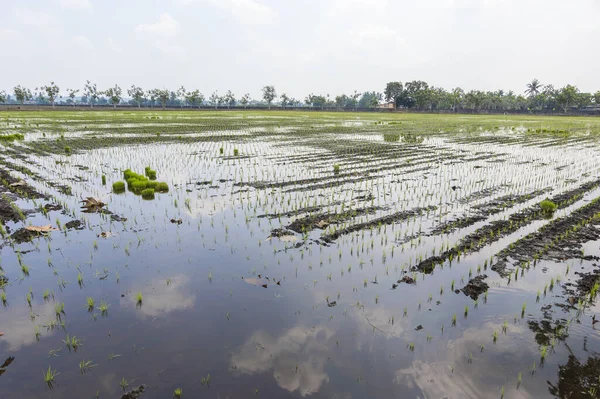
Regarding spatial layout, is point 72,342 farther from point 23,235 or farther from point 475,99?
point 475,99

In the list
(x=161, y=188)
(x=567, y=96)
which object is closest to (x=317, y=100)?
(x=567, y=96)

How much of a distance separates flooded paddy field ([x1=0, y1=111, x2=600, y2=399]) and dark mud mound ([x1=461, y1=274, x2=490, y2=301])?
0.03m

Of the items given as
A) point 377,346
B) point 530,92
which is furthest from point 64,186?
point 530,92

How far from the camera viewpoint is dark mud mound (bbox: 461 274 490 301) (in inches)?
239

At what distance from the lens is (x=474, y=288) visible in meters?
6.19

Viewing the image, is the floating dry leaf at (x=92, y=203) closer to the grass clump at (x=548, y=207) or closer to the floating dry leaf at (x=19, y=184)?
the floating dry leaf at (x=19, y=184)

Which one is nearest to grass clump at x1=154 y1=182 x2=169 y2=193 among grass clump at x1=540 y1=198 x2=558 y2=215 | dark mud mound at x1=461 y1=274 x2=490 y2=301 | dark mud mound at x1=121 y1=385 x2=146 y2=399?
dark mud mound at x1=121 y1=385 x2=146 y2=399

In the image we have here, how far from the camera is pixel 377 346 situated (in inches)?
194

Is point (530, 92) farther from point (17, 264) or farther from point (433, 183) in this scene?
point (17, 264)

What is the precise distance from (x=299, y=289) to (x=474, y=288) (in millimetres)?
3015

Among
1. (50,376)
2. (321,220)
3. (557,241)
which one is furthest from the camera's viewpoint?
(321,220)

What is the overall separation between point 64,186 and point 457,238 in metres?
12.9

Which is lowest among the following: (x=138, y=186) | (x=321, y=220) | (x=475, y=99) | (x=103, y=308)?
(x=103, y=308)

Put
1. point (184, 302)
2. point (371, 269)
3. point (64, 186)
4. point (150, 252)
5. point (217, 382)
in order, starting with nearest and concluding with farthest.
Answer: point (217, 382) < point (184, 302) < point (371, 269) < point (150, 252) < point (64, 186)
